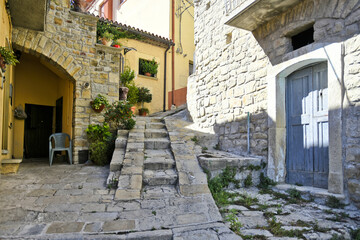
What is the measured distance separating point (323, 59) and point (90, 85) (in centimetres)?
507

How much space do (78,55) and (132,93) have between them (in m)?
3.43

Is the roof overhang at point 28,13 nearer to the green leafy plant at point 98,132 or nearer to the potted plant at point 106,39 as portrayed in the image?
the potted plant at point 106,39

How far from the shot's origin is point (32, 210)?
293cm

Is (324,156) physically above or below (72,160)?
above

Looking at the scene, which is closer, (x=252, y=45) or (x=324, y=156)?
(x=324, y=156)

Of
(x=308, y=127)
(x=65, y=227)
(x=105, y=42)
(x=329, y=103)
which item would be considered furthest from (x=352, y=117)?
(x=105, y=42)

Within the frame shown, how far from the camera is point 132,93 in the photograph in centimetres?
942

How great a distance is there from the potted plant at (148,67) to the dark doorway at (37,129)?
3.91 m

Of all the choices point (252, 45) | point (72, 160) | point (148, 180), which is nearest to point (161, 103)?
→ point (72, 160)

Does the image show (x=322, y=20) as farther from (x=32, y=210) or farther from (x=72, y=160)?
(x=72, y=160)

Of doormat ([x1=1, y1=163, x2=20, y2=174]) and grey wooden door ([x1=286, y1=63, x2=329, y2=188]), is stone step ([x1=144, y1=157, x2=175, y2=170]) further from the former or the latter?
doormat ([x1=1, y1=163, x2=20, y2=174])

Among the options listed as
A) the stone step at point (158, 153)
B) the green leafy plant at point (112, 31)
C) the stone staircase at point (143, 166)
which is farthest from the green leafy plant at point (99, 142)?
the green leafy plant at point (112, 31)

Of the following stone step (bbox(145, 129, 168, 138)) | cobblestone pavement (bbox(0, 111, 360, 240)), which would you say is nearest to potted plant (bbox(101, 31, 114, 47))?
stone step (bbox(145, 129, 168, 138))

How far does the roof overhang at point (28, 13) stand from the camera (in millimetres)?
4455
